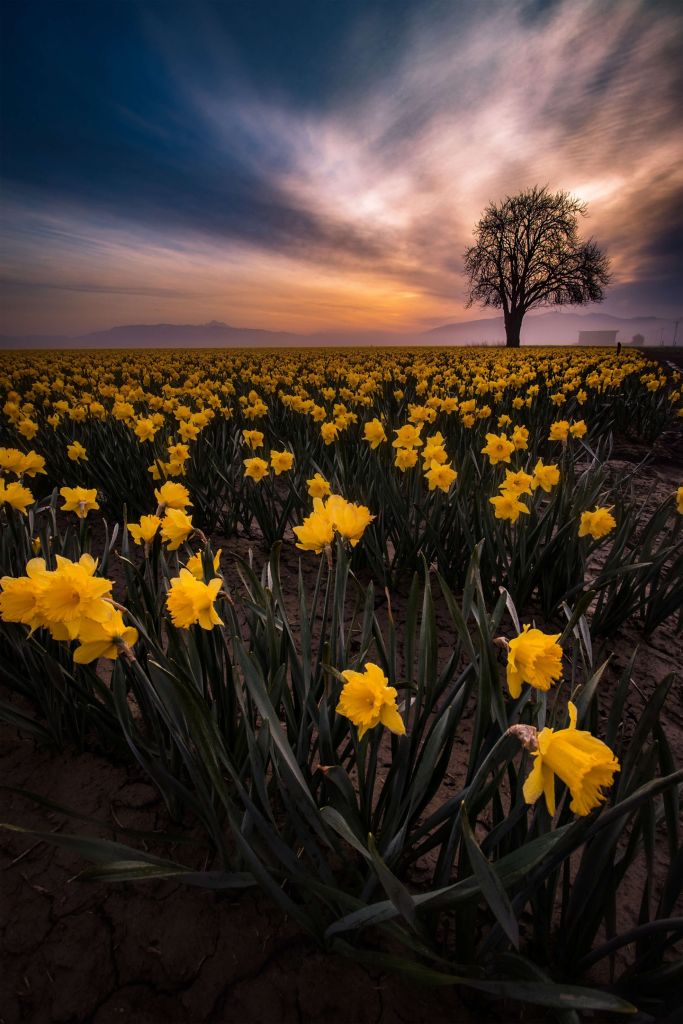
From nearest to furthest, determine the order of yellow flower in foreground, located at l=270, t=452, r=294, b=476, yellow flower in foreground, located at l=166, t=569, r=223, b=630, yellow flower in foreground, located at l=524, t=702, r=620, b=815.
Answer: yellow flower in foreground, located at l=524, t=702, r=620, b=815 → yellow flower in foreground, located at l=166, t=569, r=223, b=630 → yellow flower in foreground, located at l=270, t=452, r=294, b=476

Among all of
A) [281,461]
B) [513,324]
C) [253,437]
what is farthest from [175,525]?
[513,324]

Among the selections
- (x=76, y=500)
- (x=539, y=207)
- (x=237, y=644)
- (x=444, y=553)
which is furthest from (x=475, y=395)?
(x=539, y=207)

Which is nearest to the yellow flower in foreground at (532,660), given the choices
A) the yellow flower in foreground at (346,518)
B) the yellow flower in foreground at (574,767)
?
the yellow flower in foreground at (574,767)

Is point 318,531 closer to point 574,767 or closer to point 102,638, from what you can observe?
point 102,638

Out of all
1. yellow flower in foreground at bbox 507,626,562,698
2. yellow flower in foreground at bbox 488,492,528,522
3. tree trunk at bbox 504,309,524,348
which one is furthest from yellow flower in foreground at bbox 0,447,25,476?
tree trunk at bbox 504,309,524,348

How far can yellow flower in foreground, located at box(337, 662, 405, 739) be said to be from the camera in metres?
1.00

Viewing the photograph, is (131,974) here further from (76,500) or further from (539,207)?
(539,207)

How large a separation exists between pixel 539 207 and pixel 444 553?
48.0 meters

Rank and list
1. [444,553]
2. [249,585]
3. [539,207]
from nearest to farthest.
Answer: [249,585] → [444,553] → [539,207]

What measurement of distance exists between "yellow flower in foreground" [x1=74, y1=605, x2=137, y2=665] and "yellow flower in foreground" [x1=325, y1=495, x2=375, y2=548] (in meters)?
0.71

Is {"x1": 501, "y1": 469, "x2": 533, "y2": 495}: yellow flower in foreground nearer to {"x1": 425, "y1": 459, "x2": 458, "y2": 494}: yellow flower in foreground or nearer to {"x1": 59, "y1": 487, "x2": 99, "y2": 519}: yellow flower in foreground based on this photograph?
{"x1": 425, "y1": 459, "x2": 458, "y2": 494}: yellow flower in foreground

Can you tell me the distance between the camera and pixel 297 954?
121cm

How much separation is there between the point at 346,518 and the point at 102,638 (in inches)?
31.6

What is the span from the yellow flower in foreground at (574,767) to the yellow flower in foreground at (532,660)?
0.64 ft
